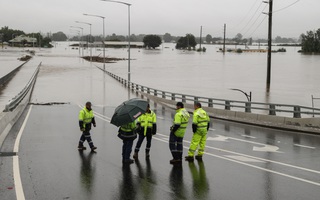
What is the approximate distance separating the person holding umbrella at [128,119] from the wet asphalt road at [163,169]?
1.81 ft

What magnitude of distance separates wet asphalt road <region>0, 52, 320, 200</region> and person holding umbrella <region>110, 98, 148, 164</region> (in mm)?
552

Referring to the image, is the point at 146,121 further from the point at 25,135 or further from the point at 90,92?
the point at 90,92

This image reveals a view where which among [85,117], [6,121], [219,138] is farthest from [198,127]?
[6,121]

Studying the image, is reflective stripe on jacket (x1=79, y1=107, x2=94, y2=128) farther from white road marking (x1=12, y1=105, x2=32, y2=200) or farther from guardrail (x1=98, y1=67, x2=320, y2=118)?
guardrail (x1=98, y1=67, x2=320, y2=118)

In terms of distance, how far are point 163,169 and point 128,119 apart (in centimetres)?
165

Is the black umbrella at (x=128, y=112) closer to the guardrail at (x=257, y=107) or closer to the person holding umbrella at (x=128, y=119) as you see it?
the person holding umbrella at (x=128, y=119)

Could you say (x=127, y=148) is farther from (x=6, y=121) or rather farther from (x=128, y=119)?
(x=6, y=121)

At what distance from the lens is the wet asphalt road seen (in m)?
9.67

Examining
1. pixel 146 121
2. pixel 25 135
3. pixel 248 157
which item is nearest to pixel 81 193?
pixel 146 121

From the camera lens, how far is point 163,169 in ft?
38.7

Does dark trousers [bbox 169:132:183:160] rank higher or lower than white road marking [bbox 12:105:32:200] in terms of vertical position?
higher

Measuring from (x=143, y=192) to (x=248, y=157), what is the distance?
16.3ft

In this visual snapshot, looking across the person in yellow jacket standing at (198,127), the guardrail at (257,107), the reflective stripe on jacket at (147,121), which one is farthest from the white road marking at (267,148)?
the guardrail at (257,107)

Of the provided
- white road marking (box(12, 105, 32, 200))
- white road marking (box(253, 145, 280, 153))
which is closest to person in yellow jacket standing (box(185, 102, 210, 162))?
white road marking (box(253, 145, 280, 153))
